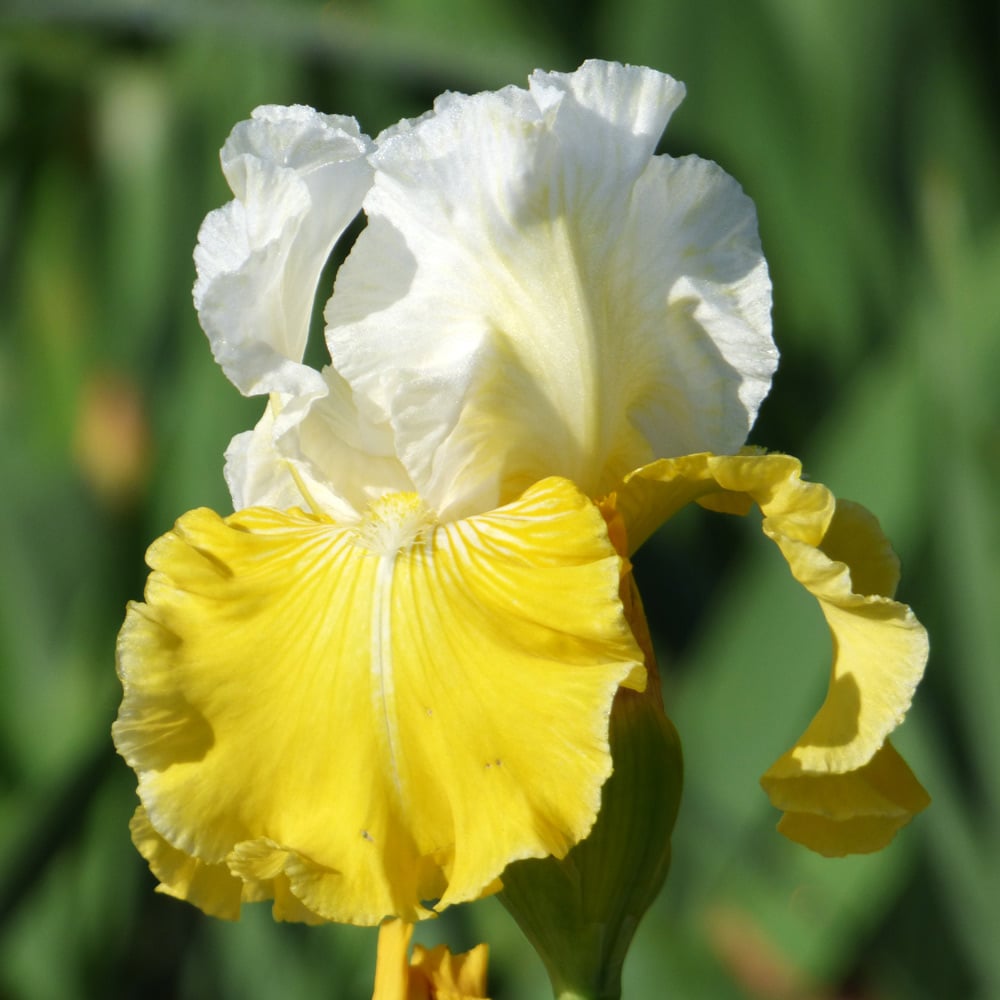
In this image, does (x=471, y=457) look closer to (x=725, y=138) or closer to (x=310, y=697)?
(x=310, y=697)

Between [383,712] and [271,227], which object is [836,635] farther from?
[271,227]

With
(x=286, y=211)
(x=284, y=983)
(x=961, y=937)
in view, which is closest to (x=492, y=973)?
(x=284, y=983)

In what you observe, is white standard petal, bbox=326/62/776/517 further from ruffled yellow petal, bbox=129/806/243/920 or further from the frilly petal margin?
ruffled yellow petal, bbox=129/806/243/920

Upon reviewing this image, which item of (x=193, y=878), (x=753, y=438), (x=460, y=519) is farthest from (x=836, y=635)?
(x=753, y=438)

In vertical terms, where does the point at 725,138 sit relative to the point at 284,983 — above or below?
above

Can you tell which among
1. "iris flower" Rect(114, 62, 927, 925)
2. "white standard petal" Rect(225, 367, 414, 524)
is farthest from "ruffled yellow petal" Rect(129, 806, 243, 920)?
"white standard petal" Rect(225, 367, 414, 524)

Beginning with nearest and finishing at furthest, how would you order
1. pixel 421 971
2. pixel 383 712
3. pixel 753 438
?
1. pixel 383 712
2. pixel 421 971
3. pixel 753 438
